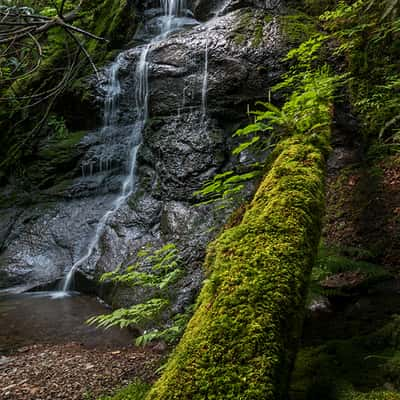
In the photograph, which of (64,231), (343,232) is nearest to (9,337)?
(64,231)

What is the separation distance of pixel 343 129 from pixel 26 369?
7.41 m

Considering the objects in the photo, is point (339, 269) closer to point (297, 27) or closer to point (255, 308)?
point (255, 308)

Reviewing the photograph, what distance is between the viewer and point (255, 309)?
4.99ft

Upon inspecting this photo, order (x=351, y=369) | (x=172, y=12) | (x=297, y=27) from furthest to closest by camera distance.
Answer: (x=172, y=12)
(x=297, y=27)
(x=351, y=369)

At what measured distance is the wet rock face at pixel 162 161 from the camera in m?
8.39

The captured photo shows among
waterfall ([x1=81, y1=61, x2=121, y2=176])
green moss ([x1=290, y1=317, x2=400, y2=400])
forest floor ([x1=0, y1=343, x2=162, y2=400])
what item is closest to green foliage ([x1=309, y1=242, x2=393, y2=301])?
green moss ([x1=290, y1=317, x2=400, y2=400])

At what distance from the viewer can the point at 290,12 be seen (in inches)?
386

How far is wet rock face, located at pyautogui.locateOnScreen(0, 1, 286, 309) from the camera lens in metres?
8.39

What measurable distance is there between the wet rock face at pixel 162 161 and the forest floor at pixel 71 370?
2936mm

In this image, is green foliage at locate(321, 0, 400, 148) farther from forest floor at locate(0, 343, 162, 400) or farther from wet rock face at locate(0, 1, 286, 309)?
forest floor at locate(0, 343, 162, 400)

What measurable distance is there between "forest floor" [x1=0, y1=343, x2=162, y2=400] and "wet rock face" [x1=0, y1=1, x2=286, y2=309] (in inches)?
116

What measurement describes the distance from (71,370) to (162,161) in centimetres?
617

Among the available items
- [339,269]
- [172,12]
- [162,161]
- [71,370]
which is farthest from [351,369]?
[172,12]

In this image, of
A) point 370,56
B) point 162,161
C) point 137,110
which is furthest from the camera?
point 137,110
